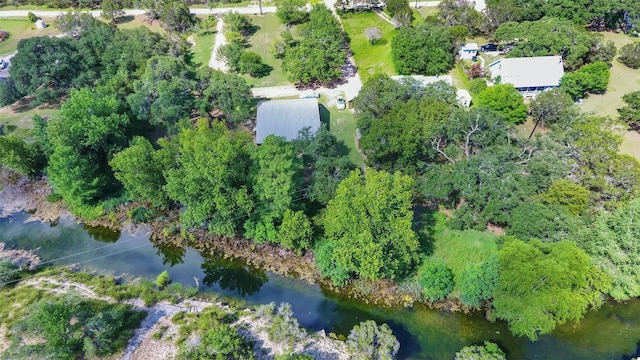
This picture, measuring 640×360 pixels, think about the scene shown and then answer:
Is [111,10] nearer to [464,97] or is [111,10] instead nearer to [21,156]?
[21,156]

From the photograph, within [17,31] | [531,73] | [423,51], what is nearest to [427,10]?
[423,51]

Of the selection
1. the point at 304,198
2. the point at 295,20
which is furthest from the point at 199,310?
the point at 295,20

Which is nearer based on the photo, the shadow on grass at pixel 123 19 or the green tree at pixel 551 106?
the green tree at pixel 551 106

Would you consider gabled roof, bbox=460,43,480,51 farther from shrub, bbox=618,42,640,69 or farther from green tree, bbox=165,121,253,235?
green tree, bbox=165,121,253,235

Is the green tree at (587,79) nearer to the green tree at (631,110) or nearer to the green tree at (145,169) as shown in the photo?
the green tree at (631,110)

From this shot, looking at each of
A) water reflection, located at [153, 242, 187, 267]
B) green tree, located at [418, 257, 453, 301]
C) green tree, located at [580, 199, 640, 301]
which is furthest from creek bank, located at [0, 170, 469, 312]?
green tree, located at [580, 199, 640, 301]

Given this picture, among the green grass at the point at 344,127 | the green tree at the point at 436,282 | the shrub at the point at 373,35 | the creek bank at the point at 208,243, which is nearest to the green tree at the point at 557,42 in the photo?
the shrub at the point at 373,35

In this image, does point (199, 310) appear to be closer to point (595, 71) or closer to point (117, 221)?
point (117, 221)
